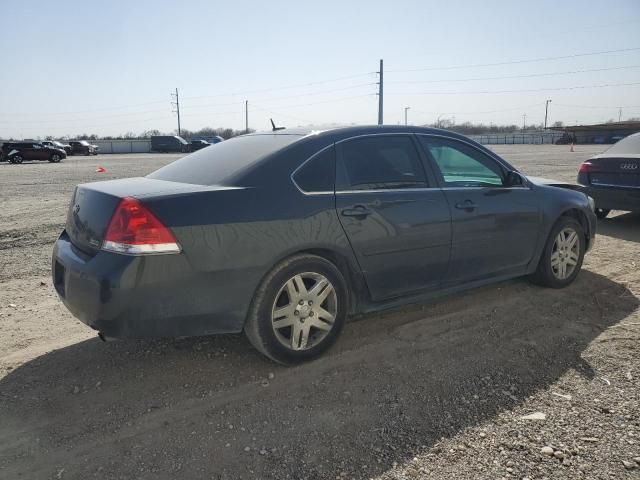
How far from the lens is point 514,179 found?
14.3 ft

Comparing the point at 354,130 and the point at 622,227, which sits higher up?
the point at 354,130

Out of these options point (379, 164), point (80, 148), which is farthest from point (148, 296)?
point (80, 148)

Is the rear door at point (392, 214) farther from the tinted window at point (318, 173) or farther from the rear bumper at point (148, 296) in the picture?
the rear bumper at point (148, 296)

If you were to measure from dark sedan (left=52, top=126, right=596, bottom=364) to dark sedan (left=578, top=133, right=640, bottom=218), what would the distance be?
4.12m

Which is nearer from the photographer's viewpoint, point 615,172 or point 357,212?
point 357,212

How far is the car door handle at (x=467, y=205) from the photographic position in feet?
12.7

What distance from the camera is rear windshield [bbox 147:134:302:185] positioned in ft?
10.5

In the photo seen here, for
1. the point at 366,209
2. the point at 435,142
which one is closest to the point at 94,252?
the point at 366,209

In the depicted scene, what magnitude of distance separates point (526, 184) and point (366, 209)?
1.98m

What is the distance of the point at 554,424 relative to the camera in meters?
2.64

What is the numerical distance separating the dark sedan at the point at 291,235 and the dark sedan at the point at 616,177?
412cm

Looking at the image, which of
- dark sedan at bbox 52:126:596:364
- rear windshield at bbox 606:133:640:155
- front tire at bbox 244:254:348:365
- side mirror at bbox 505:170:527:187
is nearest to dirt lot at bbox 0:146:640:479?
front tire at bbox 244:254:348:365

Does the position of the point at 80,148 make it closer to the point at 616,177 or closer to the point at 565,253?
the point at 616,177

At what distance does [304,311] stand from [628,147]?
7283 millimetres
